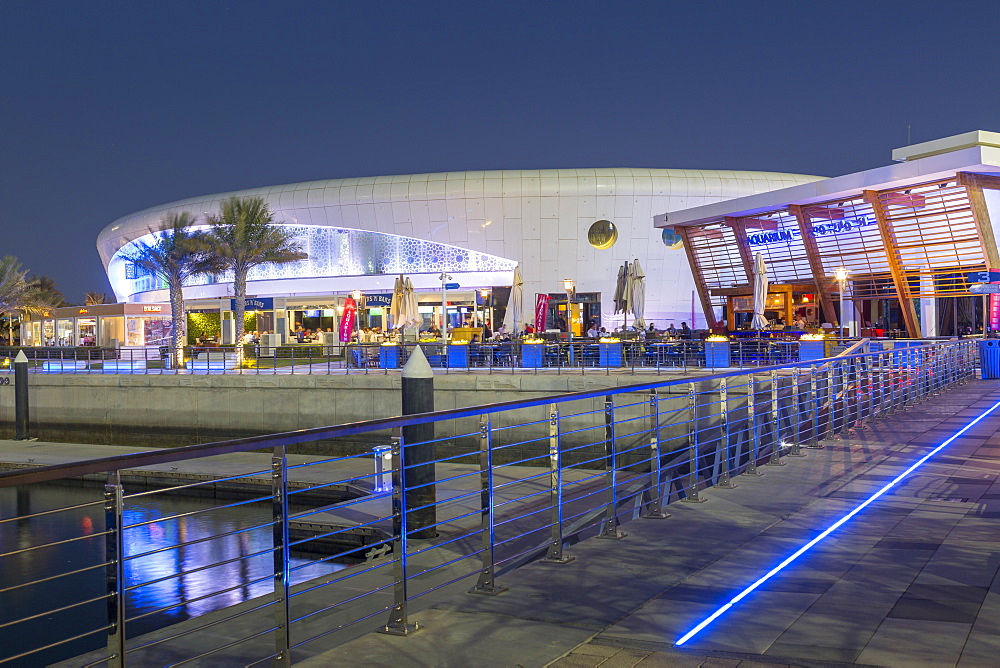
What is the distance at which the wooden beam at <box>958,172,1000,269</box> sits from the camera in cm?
2738

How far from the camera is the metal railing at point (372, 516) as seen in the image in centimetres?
386

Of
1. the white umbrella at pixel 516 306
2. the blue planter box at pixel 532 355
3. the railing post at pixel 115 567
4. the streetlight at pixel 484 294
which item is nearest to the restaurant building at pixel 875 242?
the white umbrella at pixel 516 306

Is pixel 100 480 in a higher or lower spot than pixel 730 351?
lower

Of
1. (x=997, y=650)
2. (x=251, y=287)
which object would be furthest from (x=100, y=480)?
(x=251, y=287)

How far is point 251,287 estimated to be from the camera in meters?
58.3

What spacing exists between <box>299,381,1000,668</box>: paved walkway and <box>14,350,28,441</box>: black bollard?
27261 millimetres

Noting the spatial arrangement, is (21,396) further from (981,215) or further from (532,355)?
(981,215)

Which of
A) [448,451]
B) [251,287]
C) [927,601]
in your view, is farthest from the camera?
[251,287]

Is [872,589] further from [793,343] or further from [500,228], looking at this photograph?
[500,228]

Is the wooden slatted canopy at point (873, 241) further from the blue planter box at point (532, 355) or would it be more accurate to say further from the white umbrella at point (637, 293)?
the blue planter box at point (532, 355)

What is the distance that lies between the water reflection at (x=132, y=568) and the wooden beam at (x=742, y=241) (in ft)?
82.5

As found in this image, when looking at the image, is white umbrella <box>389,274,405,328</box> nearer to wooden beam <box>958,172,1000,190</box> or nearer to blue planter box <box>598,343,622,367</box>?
blue planter box <box>598,343,622,367</box>

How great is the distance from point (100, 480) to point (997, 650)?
69.0ft

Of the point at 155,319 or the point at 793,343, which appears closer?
the point at 793,343
